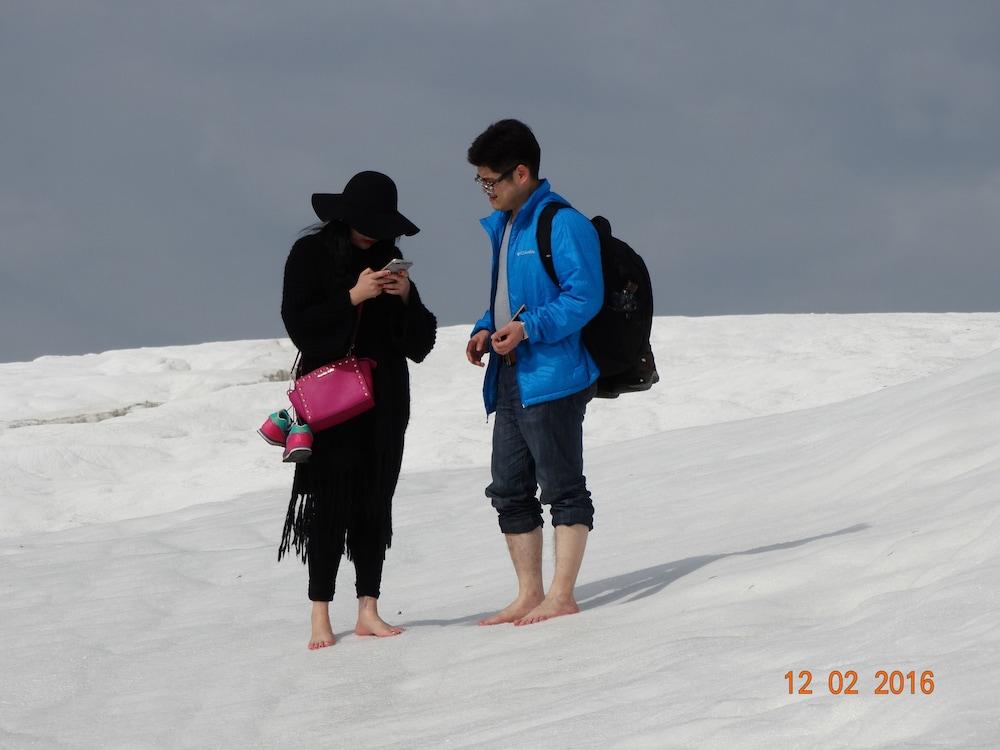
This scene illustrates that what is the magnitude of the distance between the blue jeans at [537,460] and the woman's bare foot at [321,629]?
32.5 inches

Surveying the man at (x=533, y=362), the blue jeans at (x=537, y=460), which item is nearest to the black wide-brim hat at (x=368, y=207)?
the man at (x=533, y=362)

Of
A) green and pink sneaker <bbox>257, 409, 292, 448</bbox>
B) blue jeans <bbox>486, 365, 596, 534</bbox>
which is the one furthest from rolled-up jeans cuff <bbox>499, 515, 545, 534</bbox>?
green and pink sneaker <bbox>257, 409, 292, 448</bbox>

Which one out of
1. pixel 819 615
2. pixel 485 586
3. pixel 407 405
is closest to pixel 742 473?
pixel 485 586

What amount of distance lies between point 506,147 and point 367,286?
747 millimetres

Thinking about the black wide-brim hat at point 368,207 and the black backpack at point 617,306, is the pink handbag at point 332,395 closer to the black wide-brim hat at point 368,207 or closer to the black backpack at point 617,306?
the black wide-brim hat at point 368,207

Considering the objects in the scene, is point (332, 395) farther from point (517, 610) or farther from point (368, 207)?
point (517, 610)

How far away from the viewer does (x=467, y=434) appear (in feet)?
43.7

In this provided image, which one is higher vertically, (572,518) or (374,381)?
(374,381)

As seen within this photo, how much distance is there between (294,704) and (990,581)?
2.25m

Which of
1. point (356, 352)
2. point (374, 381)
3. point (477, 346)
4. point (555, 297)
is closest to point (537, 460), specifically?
point (477, 346)

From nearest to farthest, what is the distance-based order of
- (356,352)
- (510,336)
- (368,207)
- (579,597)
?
1. (510,336)
2. (368,207)
3. (356,352)
4. (579,597)

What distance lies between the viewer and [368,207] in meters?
4.79

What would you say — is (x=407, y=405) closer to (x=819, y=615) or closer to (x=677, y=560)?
(x=677, y=560)

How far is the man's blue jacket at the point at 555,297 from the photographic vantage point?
175 inches
